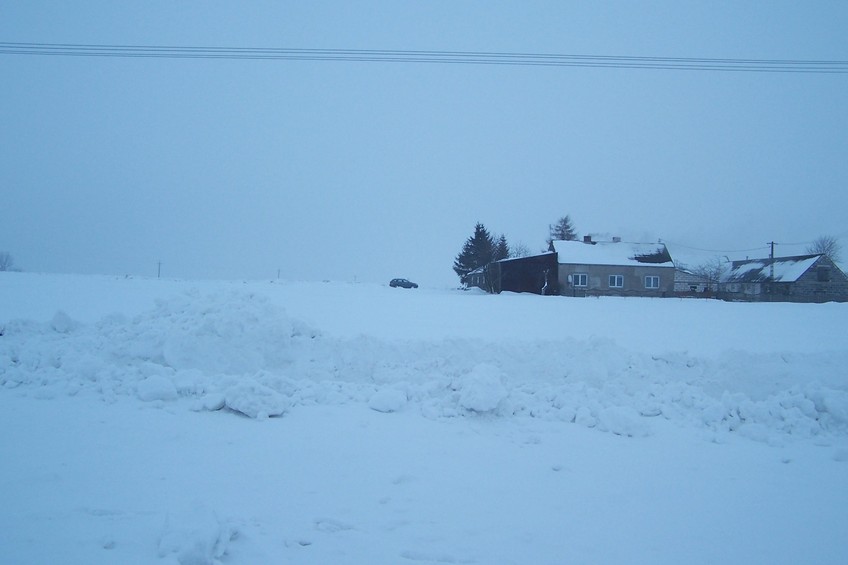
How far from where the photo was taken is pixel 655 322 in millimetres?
20016

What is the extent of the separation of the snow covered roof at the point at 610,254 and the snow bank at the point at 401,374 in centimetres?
3777

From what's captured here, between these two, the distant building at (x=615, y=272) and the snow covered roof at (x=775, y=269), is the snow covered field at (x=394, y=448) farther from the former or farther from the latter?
the snow covered roof at (x=775, y=269)

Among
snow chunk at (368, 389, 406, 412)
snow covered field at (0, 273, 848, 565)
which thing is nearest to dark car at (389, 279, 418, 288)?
snow covered field at (0, 273, 848, 565)

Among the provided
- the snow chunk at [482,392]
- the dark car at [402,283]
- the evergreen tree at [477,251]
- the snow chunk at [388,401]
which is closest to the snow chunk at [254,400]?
the snow chunk at [388,401]

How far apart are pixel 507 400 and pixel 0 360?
828 centimetres

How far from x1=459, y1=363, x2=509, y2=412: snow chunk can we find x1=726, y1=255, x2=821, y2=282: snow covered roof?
5776 cm

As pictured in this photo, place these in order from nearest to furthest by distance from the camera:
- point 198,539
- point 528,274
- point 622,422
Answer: point 198,539 → point 622,422 → point 528,274

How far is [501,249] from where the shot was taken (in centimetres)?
6606

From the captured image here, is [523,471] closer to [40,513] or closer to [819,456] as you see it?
[819,456]

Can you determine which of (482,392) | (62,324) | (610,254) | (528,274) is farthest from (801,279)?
(62,324)

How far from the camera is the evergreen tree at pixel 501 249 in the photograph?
64188 millimetres

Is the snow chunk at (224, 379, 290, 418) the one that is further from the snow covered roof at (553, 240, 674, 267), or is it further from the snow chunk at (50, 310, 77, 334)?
the snow covered roof at (553, 240, 674, 267)

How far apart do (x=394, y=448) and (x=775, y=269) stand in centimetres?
6403

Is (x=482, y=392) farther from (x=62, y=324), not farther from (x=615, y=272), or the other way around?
(x=615, y=272)
